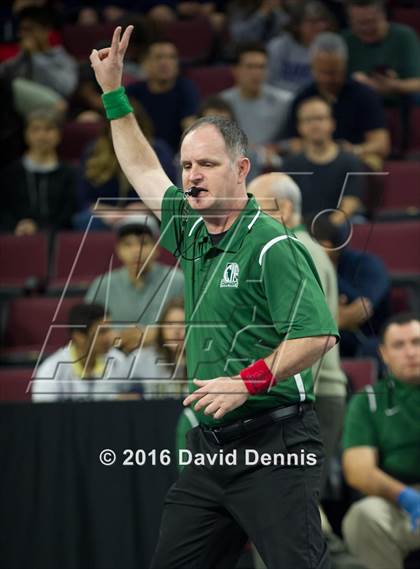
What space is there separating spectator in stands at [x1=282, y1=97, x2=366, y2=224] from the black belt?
3.06 meters

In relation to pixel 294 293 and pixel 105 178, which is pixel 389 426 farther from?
pixel 105 178

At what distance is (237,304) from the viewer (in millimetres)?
3184

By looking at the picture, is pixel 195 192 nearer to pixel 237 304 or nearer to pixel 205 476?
pixel 237 304

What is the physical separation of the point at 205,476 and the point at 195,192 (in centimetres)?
75

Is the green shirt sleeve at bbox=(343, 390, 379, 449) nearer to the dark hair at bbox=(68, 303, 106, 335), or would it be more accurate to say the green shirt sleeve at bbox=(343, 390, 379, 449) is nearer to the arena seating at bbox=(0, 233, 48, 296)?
the dark hair at bbox=(68, 303, 106, 335)

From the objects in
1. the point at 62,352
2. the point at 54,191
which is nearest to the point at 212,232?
the point at 62,352

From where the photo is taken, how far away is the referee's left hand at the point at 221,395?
2947mm

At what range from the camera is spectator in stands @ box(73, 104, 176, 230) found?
6.73 metres

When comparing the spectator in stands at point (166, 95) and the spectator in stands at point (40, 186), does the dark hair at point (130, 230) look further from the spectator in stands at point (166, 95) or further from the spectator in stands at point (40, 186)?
the spectator in stands at point (166, 95)

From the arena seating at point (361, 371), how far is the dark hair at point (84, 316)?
3.59 ft

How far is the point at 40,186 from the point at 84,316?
83.0 inches
